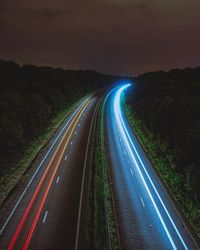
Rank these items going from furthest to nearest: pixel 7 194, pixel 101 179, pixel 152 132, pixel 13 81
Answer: pixel 13 81 → pixel 152 132 → pixel 101 179 → pixel 7 194

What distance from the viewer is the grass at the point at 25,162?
107ft

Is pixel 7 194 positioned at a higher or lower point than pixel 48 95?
lower

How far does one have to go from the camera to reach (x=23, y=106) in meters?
57.8

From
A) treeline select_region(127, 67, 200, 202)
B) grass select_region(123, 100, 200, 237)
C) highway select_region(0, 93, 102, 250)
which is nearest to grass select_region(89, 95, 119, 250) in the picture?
highway select_region(0, 93, 102, 250)

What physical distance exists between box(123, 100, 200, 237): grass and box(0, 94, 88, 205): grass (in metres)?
14.9

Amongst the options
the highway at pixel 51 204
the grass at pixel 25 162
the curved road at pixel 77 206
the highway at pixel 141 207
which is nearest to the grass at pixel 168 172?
the highway at pixel 141 207

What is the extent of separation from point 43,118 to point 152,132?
21.8m

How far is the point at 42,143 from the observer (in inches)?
1937

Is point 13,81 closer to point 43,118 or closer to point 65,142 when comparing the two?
point 43,118

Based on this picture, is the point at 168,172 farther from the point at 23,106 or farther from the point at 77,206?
the point at 23,106

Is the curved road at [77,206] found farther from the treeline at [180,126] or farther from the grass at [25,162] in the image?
the treeline at [180,126]

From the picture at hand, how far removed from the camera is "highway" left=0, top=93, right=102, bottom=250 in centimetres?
2275

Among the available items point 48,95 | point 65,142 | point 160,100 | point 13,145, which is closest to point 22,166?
point 13,145

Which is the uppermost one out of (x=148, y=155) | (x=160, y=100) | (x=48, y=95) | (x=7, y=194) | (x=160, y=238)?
(x=48, y=95)
